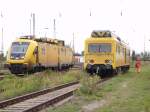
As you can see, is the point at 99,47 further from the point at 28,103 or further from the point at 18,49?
the point at 28,103

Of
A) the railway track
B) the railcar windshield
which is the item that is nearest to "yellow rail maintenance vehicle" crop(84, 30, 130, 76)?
the railcar windshield

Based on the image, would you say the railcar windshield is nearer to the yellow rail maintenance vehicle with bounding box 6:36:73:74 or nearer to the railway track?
the yellow rail maintenance vehicle with bounding box 6:36:73:74

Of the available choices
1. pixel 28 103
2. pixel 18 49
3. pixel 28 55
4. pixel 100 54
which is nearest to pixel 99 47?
pixel 100 54

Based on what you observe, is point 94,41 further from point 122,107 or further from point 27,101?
point 122,107

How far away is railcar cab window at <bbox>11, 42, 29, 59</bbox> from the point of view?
119 ft

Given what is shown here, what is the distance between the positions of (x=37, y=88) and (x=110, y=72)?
1203 centimetres

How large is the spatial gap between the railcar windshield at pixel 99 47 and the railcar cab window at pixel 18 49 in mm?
5066

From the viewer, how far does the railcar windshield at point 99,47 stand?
34.6 m

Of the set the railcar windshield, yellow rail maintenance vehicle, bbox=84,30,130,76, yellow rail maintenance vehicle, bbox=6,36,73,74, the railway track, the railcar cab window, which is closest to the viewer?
the railway track

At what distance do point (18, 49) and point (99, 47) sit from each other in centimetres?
641

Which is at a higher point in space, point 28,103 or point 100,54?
point 100,54

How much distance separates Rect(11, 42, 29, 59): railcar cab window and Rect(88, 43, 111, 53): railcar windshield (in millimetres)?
5066

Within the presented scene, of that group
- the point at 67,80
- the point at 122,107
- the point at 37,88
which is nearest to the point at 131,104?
the point at 122,107

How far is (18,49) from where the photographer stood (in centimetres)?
3675
